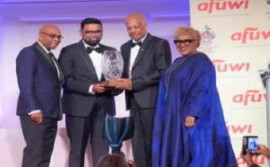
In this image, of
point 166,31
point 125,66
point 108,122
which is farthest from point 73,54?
point 166,31

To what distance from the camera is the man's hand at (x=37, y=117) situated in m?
3.82

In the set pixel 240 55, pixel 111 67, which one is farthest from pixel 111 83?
pixel 240 55

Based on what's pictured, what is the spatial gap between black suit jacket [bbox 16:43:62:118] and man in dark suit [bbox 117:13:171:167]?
0.57 metres

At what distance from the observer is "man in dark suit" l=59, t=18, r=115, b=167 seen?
13.1 feet

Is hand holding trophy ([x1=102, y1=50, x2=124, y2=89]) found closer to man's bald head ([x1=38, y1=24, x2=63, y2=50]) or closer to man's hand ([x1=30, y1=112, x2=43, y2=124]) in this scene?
man's bald head ([x1=38, y1=24, x2=63, y2=50])

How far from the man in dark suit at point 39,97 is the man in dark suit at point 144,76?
0.58m

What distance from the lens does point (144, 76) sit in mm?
3963

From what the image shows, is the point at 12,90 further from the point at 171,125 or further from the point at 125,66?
the point at 171,125

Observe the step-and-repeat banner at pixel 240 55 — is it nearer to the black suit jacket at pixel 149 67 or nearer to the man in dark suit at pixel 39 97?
the black suit jacket at pixel 149 67

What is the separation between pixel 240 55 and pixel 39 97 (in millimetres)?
1776

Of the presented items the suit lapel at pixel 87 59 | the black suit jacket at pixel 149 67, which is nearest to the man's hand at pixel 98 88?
the suit lapel at pixel 87 59

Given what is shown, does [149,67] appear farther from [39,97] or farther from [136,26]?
[39,97]

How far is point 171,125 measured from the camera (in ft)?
12.6

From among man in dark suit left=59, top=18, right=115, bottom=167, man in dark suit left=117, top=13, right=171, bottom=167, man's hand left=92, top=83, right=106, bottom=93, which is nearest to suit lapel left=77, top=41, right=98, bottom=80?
man in dark suit left=59, top=18, right=115, bottom=167
